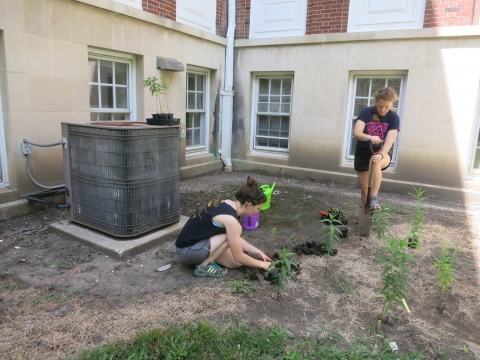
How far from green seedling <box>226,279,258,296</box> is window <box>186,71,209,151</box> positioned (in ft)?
16.7

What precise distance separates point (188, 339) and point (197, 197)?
12.9 feet

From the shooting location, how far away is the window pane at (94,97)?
5699 millimetres

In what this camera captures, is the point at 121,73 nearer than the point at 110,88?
No

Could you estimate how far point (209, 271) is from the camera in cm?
337

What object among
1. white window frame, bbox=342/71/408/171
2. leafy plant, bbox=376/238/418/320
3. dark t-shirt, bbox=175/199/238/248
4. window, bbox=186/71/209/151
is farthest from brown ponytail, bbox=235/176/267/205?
window, bbox=186/71/209/151

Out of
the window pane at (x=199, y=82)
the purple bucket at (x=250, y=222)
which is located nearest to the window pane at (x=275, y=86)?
the window pane at (x=199, y=82)

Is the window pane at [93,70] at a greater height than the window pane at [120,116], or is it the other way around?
the window pane at [93,70]

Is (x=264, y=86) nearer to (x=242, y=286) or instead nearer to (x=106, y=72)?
(x=106, y=72)

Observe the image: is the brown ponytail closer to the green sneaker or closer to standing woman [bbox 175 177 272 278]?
standing woman [bbox 175 177 272 278]

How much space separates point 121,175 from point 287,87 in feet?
17.7

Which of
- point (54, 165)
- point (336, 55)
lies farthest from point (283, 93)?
point (54, 165)

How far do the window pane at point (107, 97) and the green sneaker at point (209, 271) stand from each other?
3.81 m

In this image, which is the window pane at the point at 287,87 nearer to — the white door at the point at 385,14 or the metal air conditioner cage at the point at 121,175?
the white door at the point at 385,14

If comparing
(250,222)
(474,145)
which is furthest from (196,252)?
(474,145)
